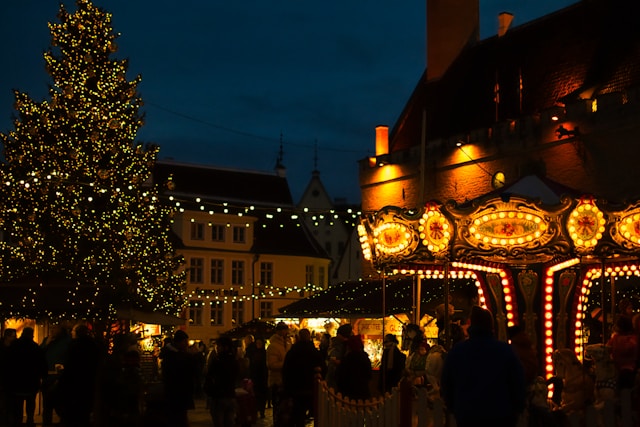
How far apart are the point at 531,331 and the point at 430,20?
28684mm

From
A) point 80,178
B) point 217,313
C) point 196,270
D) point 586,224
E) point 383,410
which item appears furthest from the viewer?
point 196,270

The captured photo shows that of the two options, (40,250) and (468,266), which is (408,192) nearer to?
(40,250)

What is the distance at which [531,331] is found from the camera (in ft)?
64.2

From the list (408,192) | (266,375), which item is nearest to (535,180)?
(266,375)

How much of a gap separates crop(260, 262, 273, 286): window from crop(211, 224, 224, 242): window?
2.89 meters

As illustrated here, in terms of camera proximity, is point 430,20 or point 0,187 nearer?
point 0,187

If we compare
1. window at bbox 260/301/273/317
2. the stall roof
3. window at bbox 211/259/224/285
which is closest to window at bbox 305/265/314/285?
window at bbox 260/301/273/317

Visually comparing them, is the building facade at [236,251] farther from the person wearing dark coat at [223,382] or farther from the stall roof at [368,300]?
A: the person wearing dark coat at [223,382]

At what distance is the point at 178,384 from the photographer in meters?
12.8

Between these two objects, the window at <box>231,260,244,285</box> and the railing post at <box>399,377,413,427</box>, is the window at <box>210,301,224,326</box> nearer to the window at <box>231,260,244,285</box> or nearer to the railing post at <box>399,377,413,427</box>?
the window at <box>231,260,244,285</box>

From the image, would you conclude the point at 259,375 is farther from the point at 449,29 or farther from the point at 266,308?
the point at 266,308

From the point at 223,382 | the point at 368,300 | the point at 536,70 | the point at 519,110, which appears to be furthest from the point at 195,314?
the point at 223,382

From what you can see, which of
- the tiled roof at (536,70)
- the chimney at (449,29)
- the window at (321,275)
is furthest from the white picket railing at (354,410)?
the window at (321,275)

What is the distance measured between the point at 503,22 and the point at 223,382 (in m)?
33.0
